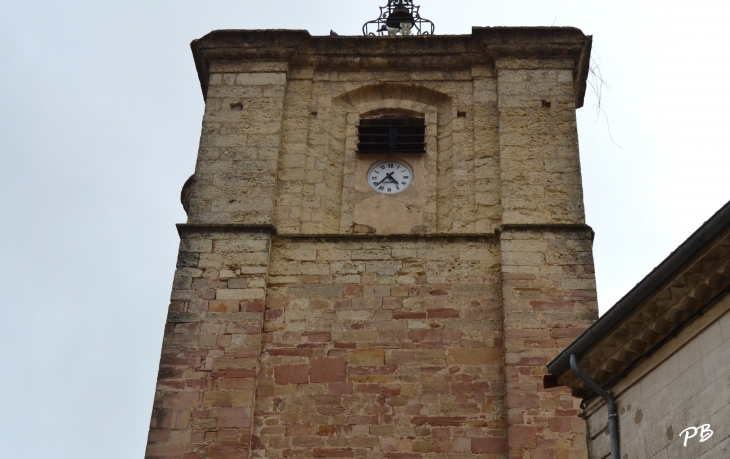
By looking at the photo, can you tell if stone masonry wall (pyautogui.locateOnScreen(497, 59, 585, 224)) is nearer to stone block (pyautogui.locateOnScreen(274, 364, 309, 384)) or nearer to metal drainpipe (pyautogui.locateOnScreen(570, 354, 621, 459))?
stone block (pyautogui.locateOnScreen(274, 364, 309, 384))

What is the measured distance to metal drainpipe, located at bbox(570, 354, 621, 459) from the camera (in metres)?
8.73

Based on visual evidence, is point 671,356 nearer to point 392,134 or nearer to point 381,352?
point 381,352

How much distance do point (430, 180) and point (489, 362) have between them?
9.34ft

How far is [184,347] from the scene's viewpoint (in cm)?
1355

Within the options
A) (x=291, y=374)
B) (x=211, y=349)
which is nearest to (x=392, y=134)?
(x=291, y=374)

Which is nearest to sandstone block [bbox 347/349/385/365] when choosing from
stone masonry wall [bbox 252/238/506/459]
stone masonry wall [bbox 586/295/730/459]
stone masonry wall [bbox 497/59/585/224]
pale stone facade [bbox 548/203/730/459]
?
stone masonry wall [bbox 252/238/506/459]

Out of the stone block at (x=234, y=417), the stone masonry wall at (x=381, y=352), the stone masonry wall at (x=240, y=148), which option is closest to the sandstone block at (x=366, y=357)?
the stone masonry wall at (x=381, y=352)

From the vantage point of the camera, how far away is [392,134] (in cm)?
1600

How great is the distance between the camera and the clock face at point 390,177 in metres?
15.4

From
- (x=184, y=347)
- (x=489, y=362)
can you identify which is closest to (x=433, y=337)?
(x=489, y=362)

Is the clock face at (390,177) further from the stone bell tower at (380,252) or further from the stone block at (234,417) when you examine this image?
the stone block at (234,417)

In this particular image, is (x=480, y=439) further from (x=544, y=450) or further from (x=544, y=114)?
(x=544, y=114)

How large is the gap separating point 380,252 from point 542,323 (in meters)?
2.01

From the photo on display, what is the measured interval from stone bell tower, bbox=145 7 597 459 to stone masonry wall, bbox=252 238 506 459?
0.07 ft
